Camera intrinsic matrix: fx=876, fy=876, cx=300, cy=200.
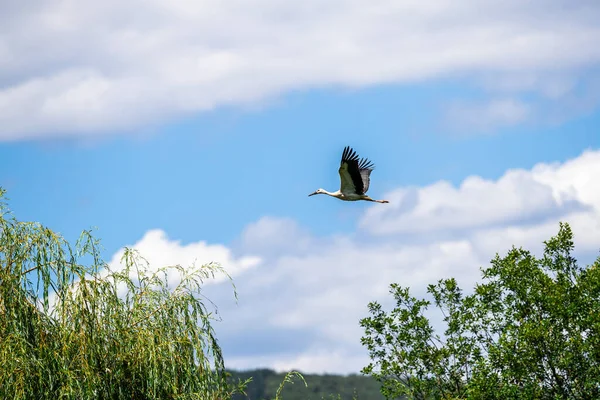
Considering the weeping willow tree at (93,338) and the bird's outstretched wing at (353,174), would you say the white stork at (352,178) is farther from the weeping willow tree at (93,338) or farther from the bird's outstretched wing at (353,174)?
the weeping willow tree at (93,338)

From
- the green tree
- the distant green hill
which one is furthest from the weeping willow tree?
the distant green hill

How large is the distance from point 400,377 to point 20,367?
503 inches

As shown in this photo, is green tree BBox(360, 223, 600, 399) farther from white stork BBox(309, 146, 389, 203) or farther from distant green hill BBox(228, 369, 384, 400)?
distant green hill BBox(228, 369, 384, 400)

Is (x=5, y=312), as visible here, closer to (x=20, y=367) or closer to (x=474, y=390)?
(x=20, y=367)

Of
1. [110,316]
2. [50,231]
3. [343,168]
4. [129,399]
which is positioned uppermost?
[343,168]

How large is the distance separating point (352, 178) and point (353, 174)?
0.24 m

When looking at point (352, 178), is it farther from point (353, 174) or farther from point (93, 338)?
point (93, 338)

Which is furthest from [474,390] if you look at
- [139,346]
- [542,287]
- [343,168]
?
[139,346]

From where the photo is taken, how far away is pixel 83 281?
13.0 meters

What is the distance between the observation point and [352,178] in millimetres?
22516

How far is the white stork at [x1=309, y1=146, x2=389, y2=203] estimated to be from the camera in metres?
21.9

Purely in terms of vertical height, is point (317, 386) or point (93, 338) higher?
point (317, 386)

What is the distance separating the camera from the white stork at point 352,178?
21.9 metres

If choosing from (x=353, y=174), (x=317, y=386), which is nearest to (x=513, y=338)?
(x=353, y=174)
